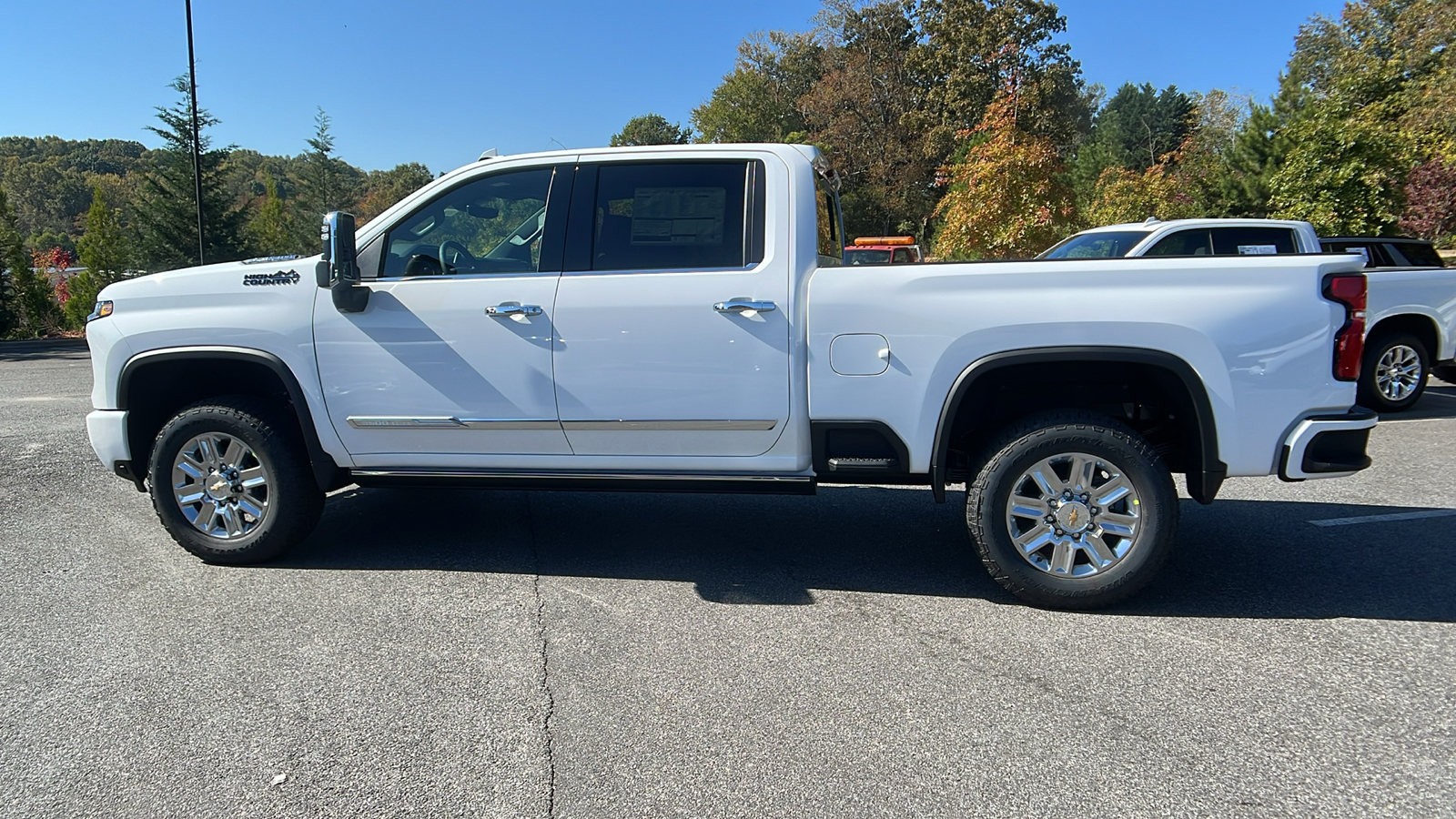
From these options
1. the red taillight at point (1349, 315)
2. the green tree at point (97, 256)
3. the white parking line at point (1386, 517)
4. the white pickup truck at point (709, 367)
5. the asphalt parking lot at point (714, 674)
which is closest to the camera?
the asphalt parking lot at point (714, 674)

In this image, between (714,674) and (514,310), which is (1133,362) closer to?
(714,674)

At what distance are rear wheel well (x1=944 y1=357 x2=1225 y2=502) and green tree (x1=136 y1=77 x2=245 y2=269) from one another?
2833cm

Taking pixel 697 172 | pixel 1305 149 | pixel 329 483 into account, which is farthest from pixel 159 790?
pixel 1305 149

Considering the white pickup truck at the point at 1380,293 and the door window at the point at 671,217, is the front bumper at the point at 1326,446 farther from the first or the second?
the white pickup truck at the point at 1380,293

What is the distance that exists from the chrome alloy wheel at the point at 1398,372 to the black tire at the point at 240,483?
9729 millimetres

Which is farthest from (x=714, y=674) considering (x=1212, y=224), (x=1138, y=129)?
(x=1138, y=129)

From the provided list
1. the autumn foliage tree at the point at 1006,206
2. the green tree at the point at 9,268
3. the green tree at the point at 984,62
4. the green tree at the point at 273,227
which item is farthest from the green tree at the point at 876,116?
the green tree at the point at 9,268

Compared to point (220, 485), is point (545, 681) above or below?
below

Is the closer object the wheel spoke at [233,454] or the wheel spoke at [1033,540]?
the wheel spoke at [1033,540]

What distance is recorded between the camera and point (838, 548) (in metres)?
4.92

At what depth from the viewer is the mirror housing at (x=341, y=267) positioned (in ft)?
13.6

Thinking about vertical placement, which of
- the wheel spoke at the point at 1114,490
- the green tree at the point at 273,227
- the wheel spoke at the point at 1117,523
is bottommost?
the wheel spoke at the point at 1117,523

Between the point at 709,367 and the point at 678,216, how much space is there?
797mm

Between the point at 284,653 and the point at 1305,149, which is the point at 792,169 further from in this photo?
the point at 1305,149
